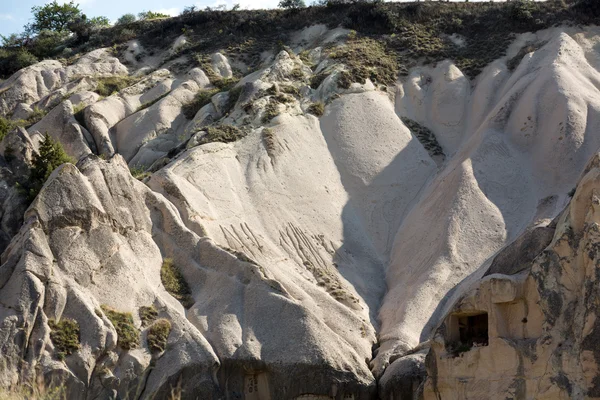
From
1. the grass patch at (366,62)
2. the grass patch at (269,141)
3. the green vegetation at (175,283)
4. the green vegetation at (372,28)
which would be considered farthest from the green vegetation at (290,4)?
the green vegetation at (175,283)

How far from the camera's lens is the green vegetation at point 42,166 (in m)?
35.5

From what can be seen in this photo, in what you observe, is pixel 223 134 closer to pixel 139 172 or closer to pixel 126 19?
pixel 139 172

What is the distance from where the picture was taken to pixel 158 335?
29.8 m

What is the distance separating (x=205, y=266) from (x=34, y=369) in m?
7.25

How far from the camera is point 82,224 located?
31.4m

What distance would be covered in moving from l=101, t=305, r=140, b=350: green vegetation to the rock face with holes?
6cm

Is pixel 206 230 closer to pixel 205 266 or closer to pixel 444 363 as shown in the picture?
pixel 205 266

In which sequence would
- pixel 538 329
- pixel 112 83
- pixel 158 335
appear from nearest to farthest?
pixel 538 329 < pixel 158 335 < pixel 112 83

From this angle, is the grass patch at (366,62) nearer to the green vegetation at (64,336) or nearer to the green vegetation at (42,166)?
the green vegetation at (42,166)

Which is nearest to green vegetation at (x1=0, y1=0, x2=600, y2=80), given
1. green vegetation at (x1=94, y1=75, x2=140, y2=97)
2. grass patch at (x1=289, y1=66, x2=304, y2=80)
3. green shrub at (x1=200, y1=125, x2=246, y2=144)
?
grass patch at (x1=289, y1=66, x2=304, y2=80)

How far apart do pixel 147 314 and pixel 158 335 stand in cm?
100

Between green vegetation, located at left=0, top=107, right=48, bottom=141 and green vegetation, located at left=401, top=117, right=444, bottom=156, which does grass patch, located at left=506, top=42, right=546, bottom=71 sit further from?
green vegetation, located at left=0, top=107, right=48, bottom=141

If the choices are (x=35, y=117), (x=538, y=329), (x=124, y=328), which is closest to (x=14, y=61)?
(x=35, y=117)

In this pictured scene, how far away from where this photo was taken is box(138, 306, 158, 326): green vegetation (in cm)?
3034
